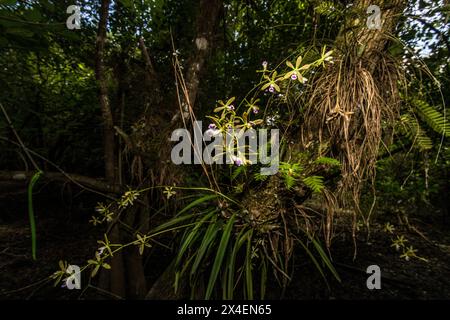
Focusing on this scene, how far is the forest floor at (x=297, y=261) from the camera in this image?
234cm

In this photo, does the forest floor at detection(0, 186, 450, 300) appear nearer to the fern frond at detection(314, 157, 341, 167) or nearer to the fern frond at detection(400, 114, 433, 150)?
the fern frond at detection(400, 114, 433, 150)

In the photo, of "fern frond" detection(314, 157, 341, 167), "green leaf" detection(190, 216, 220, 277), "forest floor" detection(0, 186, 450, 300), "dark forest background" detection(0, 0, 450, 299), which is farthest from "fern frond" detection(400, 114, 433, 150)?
"green leaf" detection(190, 216, 220, 277)

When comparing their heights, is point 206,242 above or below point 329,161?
below

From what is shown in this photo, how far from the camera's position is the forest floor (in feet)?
7.67

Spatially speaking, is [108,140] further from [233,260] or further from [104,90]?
[233,260]

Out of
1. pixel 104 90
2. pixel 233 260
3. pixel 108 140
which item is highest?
pixel 104 90

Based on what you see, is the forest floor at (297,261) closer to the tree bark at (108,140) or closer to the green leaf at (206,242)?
the tree bark at (108,140)

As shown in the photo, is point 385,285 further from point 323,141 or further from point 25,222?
point 25,222

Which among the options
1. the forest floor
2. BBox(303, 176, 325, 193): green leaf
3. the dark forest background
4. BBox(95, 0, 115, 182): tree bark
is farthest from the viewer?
the forest floor

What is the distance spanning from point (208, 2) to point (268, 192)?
1467 mm

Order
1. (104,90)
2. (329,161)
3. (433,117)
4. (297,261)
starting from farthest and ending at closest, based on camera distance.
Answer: (297,261), (104,90), (433,117), (329,161)

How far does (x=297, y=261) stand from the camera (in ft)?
9.12

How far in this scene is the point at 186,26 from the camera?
273cm

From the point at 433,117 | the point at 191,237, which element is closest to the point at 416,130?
the point at 433,117
